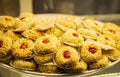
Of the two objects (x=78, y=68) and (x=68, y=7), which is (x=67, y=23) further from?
(x=68, y=7)

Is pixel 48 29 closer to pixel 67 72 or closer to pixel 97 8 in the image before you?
pixel 67 72

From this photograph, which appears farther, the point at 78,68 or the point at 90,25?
the point at 90,25

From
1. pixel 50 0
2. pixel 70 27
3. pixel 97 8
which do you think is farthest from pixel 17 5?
pixel 70 27

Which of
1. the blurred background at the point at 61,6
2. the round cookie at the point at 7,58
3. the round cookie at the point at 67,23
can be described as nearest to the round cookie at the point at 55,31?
the round cookie at the point at 67,23

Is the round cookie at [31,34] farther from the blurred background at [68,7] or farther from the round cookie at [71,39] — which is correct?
the blurred background at [68,7]

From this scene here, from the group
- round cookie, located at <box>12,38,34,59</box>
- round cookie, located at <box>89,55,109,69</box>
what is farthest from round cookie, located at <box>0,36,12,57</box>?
round cookie, located at <box>89,55,109,69</box>

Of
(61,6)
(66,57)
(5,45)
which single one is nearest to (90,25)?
(66,57)
